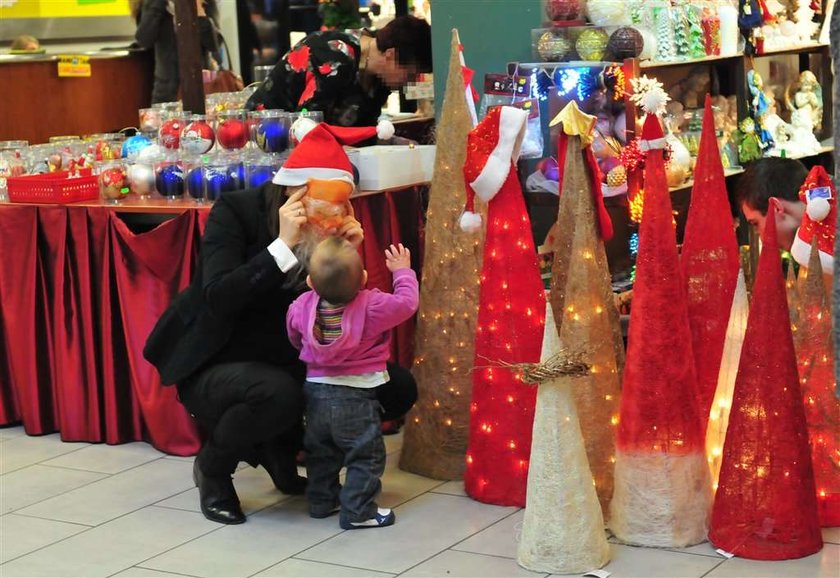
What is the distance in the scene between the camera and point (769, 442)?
3.06 meters

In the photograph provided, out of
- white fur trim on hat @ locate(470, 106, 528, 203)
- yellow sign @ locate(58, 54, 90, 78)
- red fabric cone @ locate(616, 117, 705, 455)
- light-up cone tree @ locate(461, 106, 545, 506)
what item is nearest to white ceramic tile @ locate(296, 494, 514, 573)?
light-up cone tree @ locate(461, 106, 545, 506)

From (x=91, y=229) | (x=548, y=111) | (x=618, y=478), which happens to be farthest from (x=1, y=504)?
(x=548, y=111)

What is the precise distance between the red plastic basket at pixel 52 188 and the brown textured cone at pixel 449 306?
4.47 feet

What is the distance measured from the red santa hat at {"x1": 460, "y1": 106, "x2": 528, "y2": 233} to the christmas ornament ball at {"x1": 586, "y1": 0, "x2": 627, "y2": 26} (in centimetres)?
128

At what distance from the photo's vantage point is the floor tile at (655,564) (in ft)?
10.0

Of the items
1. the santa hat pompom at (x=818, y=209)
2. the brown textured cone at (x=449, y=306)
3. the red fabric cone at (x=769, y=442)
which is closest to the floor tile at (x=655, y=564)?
the red fabric cone at (x=769, y=442)

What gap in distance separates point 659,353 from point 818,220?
0.56 m

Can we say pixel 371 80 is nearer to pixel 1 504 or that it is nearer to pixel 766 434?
pixel 1 504

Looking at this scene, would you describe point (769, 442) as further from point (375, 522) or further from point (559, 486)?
point (375, 522)

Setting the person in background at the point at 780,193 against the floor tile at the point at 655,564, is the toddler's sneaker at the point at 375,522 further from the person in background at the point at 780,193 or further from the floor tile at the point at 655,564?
the person in background at the point at 780,193

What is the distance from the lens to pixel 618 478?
10.6ft

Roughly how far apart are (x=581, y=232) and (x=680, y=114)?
7.02 feet

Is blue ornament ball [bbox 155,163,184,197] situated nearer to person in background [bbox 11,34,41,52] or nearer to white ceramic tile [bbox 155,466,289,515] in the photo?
white ceramic tile [bbox 155,466,289,515]

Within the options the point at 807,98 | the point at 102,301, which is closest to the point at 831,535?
the point at 102,301
